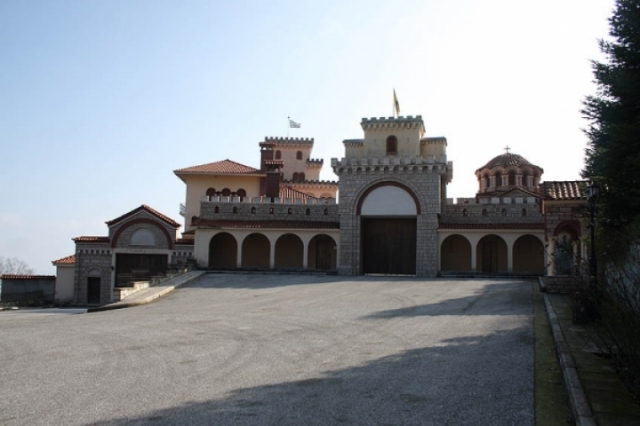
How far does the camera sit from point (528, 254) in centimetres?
3117

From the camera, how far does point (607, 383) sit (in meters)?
6.94

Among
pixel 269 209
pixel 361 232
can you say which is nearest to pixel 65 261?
pixel 269 209

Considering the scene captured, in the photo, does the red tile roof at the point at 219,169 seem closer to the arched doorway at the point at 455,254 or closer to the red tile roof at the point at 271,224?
the red tile roof at the point at 271,224

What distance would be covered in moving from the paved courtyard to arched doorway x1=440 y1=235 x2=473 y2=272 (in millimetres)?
14865

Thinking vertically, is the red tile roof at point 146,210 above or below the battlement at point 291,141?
below

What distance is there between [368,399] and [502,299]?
455 inches

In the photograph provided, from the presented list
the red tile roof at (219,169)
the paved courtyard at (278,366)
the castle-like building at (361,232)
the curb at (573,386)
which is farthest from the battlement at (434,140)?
the curb at (573,386)

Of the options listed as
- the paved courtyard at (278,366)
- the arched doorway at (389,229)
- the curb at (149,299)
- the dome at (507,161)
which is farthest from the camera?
the dome at (507,161)

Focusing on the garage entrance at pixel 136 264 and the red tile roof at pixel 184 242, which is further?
the red tile roof at pixel 184 242

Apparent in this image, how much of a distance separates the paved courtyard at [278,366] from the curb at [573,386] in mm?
475

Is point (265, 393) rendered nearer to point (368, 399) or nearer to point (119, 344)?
point (368, 399)

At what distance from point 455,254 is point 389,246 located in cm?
376

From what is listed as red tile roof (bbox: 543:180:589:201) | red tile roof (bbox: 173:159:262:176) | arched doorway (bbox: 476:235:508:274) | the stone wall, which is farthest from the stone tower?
the stone wall

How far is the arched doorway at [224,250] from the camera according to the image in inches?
1330
